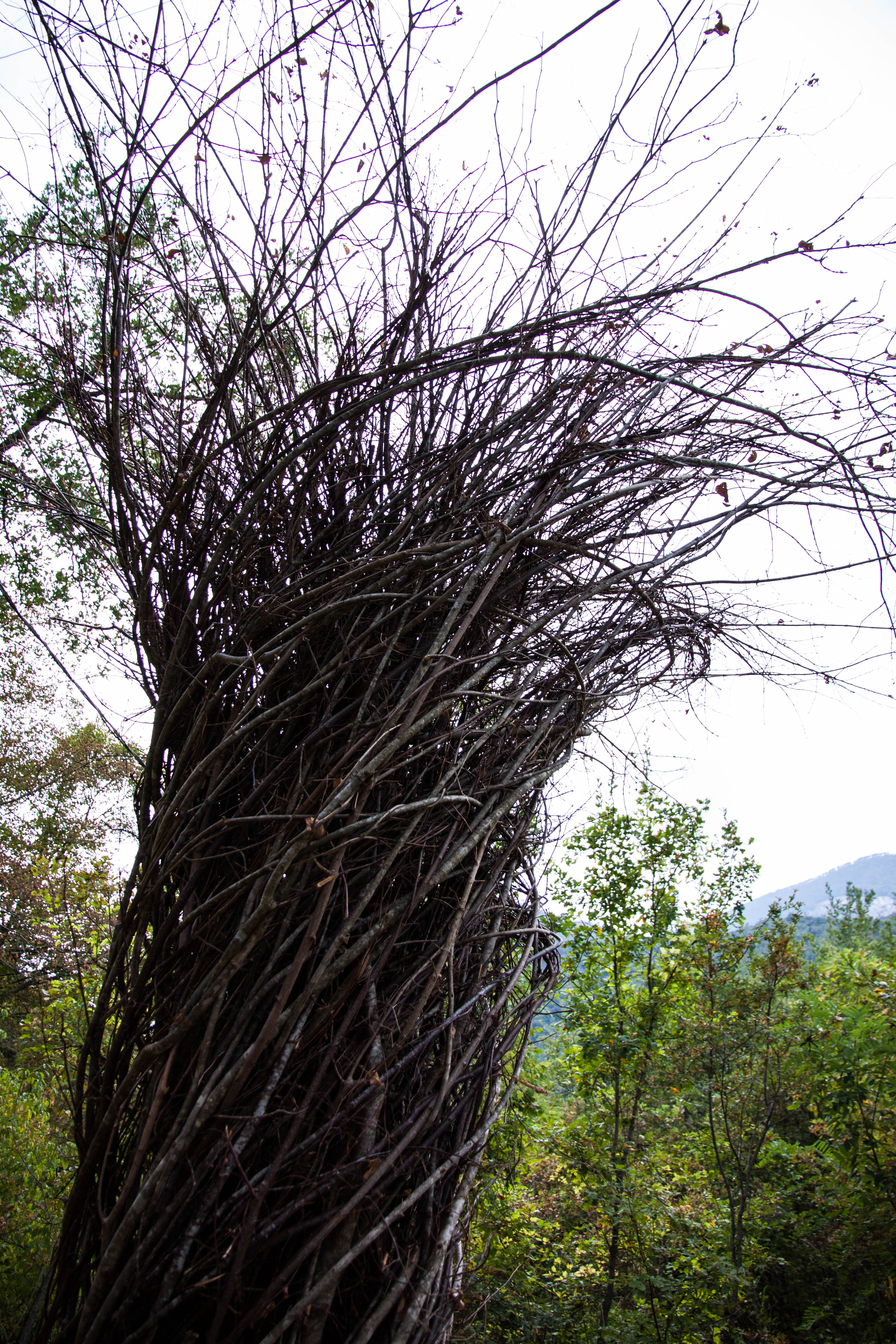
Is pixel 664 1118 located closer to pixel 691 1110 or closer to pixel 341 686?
pixel 691 1110

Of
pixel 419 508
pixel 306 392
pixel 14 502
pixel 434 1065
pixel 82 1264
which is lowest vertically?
pixel 82 1264

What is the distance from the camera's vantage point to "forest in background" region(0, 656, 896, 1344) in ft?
13.1

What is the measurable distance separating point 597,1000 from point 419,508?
448 cm

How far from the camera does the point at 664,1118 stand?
663cm

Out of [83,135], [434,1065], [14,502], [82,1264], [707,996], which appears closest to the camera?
[82,1264]

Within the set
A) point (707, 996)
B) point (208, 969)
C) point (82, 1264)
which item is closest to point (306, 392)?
point (208, 969)

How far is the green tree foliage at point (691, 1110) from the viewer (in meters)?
4.23

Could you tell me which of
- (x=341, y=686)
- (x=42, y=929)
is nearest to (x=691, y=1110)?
(x=42, y=929)

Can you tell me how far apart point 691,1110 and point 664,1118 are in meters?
0.29

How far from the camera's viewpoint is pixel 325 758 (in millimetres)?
1233

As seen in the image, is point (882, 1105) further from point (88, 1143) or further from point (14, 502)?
point (14, 502)

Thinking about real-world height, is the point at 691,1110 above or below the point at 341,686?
below

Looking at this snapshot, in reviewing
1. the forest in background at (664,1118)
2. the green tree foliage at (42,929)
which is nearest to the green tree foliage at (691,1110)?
the forest in background at (664,1118)

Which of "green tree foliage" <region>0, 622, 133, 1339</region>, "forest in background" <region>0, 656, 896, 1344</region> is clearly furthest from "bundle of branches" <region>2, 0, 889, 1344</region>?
"forest in background" <region>0, 656, 896, 1344</region>
